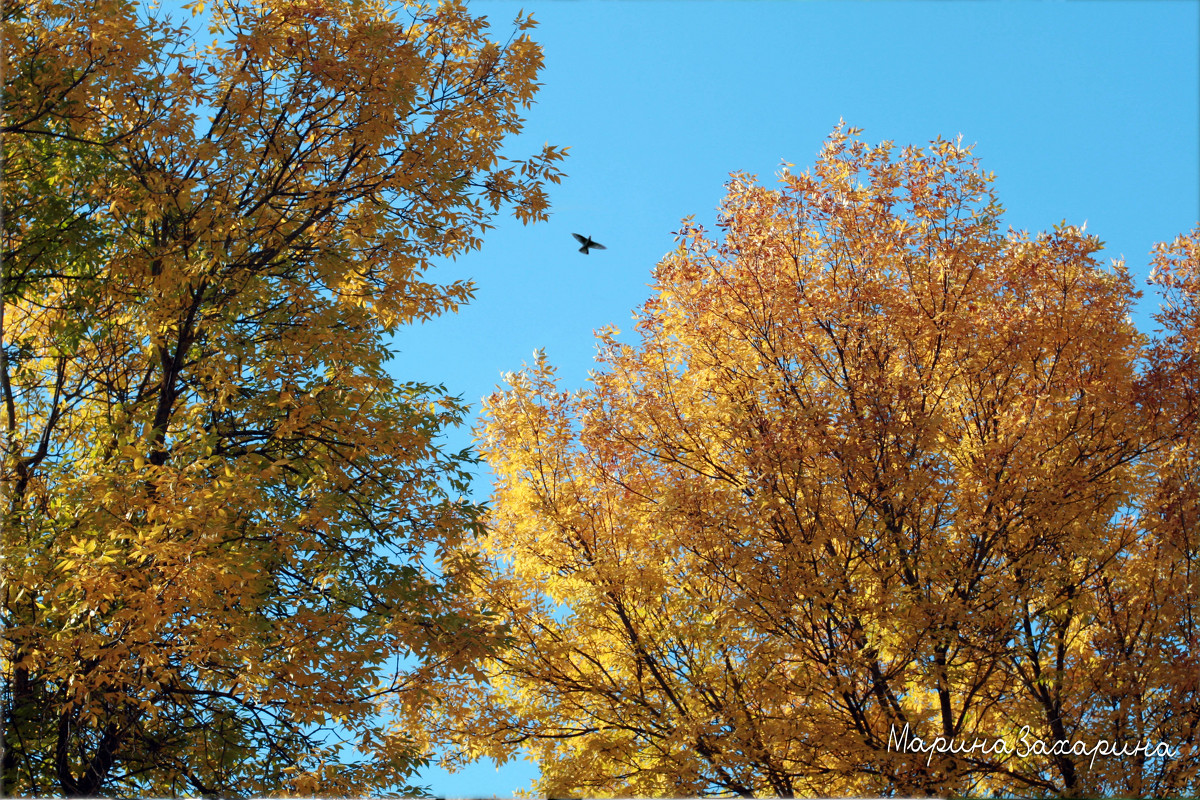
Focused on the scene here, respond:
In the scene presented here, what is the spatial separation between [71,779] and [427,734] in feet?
12.3

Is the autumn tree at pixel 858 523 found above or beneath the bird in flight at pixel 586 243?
beneath

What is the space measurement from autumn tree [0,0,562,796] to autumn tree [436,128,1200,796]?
1.98 m

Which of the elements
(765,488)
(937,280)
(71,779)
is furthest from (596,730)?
(937,280)

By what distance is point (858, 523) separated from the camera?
887cm

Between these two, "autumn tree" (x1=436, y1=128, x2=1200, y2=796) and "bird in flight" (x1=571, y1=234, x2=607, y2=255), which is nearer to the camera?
"autumn tree" (x1=436, y1=128, x2=1200, y2=796)

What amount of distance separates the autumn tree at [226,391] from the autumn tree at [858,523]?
1.98 meters

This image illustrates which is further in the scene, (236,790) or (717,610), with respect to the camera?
(717,610)

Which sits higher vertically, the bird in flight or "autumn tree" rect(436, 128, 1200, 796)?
the bird in flight

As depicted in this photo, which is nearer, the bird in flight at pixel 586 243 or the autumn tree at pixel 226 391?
the autumn tree at pixel 226 391

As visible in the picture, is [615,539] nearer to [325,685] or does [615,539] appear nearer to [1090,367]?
[325,685]

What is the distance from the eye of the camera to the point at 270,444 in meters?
8.66

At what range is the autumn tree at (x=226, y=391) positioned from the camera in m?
7.01

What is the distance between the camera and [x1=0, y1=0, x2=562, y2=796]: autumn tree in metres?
7.01

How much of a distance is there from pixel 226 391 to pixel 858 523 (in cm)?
590
